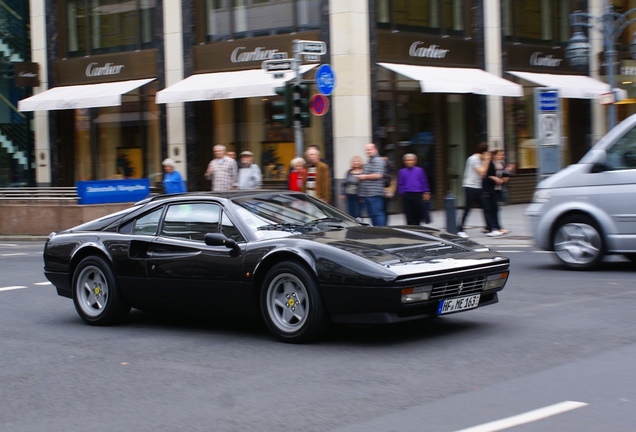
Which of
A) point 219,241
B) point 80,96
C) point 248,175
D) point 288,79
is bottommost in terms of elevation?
point 219,241

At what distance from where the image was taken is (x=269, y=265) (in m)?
8.02

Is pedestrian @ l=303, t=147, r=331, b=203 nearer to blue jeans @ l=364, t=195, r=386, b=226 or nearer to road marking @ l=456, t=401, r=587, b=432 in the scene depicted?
blue jeans @ l=364, t=195, r=386, b=226

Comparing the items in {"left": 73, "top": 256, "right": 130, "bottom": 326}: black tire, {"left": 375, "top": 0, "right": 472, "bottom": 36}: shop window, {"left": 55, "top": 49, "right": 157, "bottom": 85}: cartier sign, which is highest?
{"left": 375, "top": 0, "right": 472, "bottom": 36}: shop window

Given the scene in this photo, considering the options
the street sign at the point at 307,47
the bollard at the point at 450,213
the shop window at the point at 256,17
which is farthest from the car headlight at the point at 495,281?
the shop window at the point at 256,17

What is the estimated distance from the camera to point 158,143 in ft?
94.5

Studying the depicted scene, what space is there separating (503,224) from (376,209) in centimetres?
540

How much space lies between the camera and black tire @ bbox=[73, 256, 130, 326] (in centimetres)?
927

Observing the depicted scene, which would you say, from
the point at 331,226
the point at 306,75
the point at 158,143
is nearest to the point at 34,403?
the point at 331,226

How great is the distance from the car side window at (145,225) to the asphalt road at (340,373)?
932mm

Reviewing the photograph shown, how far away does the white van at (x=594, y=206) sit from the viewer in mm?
11938

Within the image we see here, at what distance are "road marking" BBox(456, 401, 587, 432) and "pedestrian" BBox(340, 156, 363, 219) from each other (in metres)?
11.6

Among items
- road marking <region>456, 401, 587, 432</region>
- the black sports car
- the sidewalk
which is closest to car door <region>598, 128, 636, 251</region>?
the sidewalk

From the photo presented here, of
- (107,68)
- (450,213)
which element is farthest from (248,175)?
(107,68)

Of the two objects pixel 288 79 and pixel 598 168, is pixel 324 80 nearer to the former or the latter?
pixel 288 79
